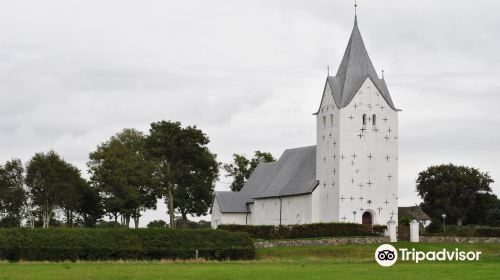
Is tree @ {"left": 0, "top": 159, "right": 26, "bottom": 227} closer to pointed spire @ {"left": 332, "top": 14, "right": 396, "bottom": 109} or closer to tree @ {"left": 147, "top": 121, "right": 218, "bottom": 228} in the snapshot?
tree @ {"left": 147, "top": 121, "right": 218, "bottom": 228}

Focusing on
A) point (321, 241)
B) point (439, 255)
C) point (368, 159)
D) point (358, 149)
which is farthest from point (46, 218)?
point (439, 255)

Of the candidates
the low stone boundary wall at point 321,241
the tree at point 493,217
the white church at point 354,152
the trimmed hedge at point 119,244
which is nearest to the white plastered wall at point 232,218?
the white church at point 354,152

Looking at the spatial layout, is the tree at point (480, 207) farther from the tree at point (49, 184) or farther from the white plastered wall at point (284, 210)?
the tree at point (49, 184)

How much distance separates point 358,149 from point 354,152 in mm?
433

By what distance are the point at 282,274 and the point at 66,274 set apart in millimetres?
7980

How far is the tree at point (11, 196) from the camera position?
85500mm

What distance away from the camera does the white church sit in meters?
70.8

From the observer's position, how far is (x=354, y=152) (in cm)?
7138

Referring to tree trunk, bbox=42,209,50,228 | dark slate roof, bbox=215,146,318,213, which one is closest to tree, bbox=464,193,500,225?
dark slate roof, bbox=215,146,318,213

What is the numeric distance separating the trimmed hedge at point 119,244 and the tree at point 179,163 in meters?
38.4

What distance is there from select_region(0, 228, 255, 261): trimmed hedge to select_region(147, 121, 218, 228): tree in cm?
3842

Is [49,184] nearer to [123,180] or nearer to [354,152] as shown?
[123,180]

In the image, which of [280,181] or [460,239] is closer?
[460,239]

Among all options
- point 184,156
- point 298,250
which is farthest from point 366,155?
point 184,156
